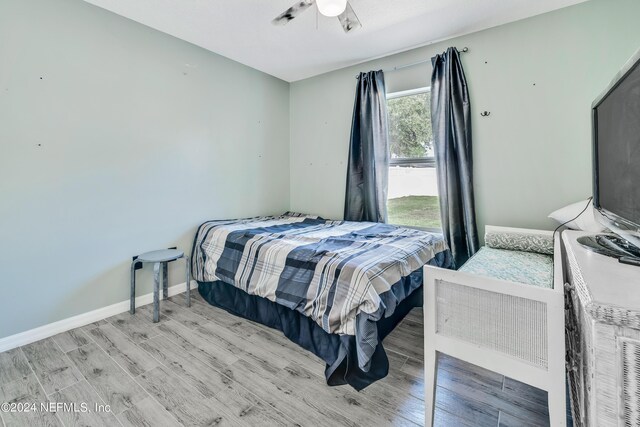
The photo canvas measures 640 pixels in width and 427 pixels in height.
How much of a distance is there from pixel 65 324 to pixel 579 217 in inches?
152

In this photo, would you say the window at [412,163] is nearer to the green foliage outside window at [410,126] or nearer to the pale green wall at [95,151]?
the green foliage outside window at [410,126]

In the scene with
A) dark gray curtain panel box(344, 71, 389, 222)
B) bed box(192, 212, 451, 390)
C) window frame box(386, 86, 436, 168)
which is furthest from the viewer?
dark gray curtain panel box(344, 71, 389, 222)

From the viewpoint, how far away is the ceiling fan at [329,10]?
1.65 meters

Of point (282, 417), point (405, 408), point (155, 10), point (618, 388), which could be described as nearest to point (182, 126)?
point (155, 10)

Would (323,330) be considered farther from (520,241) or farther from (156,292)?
(520,241)

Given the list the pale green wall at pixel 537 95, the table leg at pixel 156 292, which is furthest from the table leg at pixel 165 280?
the pale green wall at pixel 537 95

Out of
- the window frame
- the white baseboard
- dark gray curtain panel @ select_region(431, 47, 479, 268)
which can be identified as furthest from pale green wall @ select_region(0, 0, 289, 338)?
dark gray curtain panel @ select_region(431, 47, 479, 268)

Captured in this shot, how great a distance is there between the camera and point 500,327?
113cm

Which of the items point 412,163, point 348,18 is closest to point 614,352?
point 348,18

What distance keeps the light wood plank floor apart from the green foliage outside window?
6.38 ft

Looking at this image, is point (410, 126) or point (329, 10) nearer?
point (329, 10)

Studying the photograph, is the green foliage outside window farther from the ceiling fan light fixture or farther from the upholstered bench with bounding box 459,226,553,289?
the ceiling fan light fixture

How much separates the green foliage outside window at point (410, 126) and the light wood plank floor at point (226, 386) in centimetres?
194

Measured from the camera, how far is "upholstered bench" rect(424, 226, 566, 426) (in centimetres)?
101
